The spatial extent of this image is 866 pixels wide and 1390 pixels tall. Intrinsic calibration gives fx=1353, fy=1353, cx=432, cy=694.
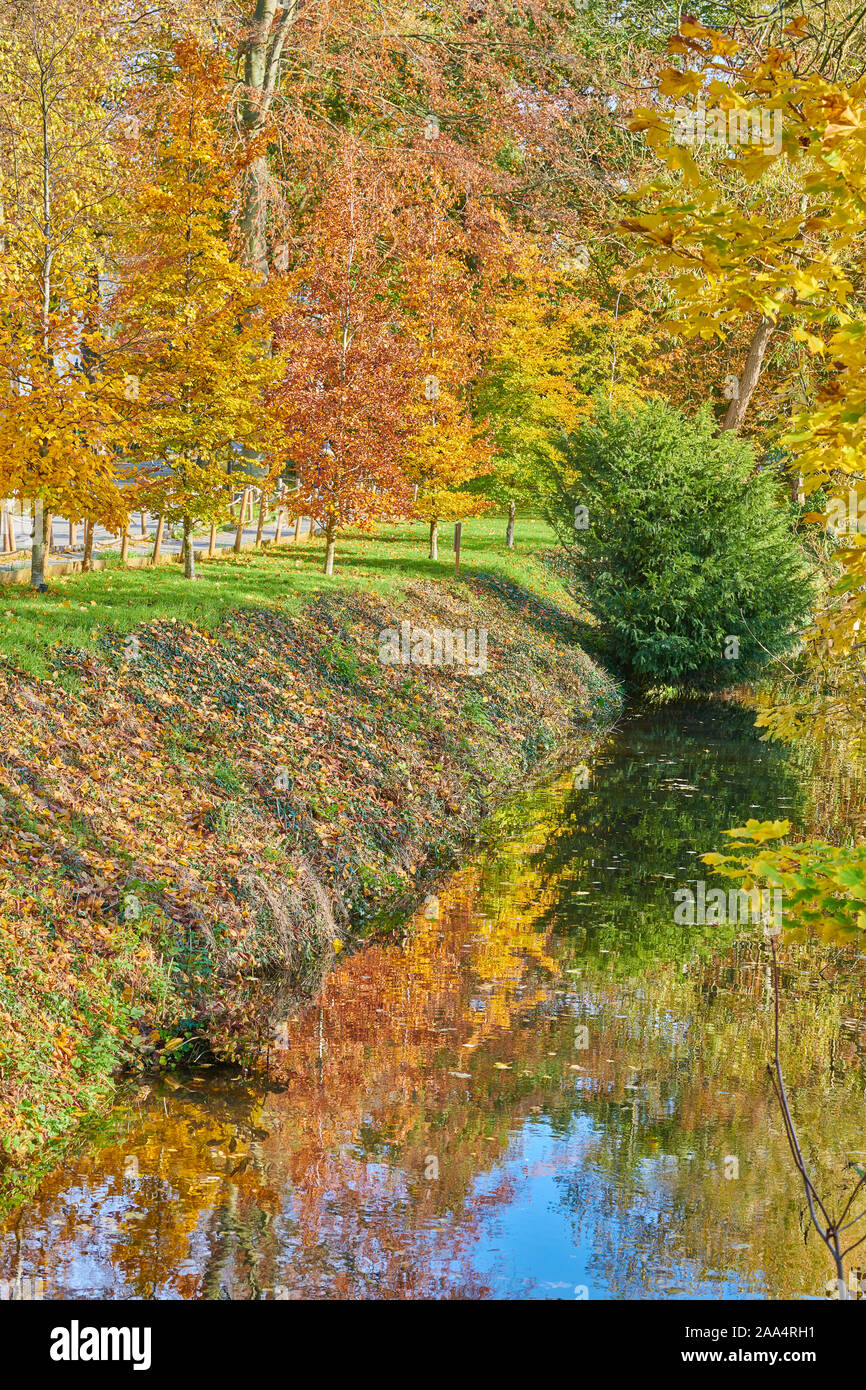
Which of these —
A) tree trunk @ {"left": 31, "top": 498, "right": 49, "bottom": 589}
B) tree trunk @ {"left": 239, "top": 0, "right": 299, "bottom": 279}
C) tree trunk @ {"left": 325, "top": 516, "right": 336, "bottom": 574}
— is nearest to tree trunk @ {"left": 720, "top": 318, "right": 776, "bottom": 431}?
tree trunk @ {"left": 239, "top": 0, "right": 299, "bottom": 279}

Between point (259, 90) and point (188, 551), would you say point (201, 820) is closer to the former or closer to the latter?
point (188, 551)

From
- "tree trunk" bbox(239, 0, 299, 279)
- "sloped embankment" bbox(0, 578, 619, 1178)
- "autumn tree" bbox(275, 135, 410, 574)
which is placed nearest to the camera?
"sloped embankment" bbox(0, 578, 619, 1178)

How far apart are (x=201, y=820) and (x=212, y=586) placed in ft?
25.8

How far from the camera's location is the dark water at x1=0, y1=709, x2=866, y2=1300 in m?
7.21

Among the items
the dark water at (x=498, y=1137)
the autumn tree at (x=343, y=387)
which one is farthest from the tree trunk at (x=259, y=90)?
the dark water at (x=498, y=1137)

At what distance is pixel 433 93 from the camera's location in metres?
32.0

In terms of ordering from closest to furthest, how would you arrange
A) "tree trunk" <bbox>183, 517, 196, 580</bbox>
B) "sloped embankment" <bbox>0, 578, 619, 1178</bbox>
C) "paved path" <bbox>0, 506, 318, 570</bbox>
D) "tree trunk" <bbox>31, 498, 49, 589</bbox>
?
"sloped embankment" <bbox>0, 578, 619, 1178</bbox> → "tree trunk" <bbox>31, 498, 49, 589</bbox> → "tree trunk" <bbox>183, 517, 196, 580</bbox> → "paved path" <bbox>0, 506, 318, 570</bbox>

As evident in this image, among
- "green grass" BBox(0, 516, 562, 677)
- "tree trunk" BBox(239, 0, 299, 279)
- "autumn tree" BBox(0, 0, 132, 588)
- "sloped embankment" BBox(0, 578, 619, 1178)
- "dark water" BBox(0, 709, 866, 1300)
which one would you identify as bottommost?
"dark water" BBox(0, 709, 866, 1300)

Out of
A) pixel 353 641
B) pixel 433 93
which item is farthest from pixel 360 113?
pixel 353 641

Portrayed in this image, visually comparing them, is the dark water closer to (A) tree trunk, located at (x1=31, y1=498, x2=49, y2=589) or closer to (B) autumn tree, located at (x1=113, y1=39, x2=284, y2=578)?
(A) tree trunk, located at (x1=31, y1=498, x2=49, y2=589)

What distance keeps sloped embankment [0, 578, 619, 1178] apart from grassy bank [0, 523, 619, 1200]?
24 mm

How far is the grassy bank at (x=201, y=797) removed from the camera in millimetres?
9609

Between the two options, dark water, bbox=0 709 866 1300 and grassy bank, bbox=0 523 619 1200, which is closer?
dark water, bbox=0 709 866 1300

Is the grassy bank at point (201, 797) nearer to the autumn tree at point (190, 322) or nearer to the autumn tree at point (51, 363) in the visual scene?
the autumn tree at point (51, 363)
